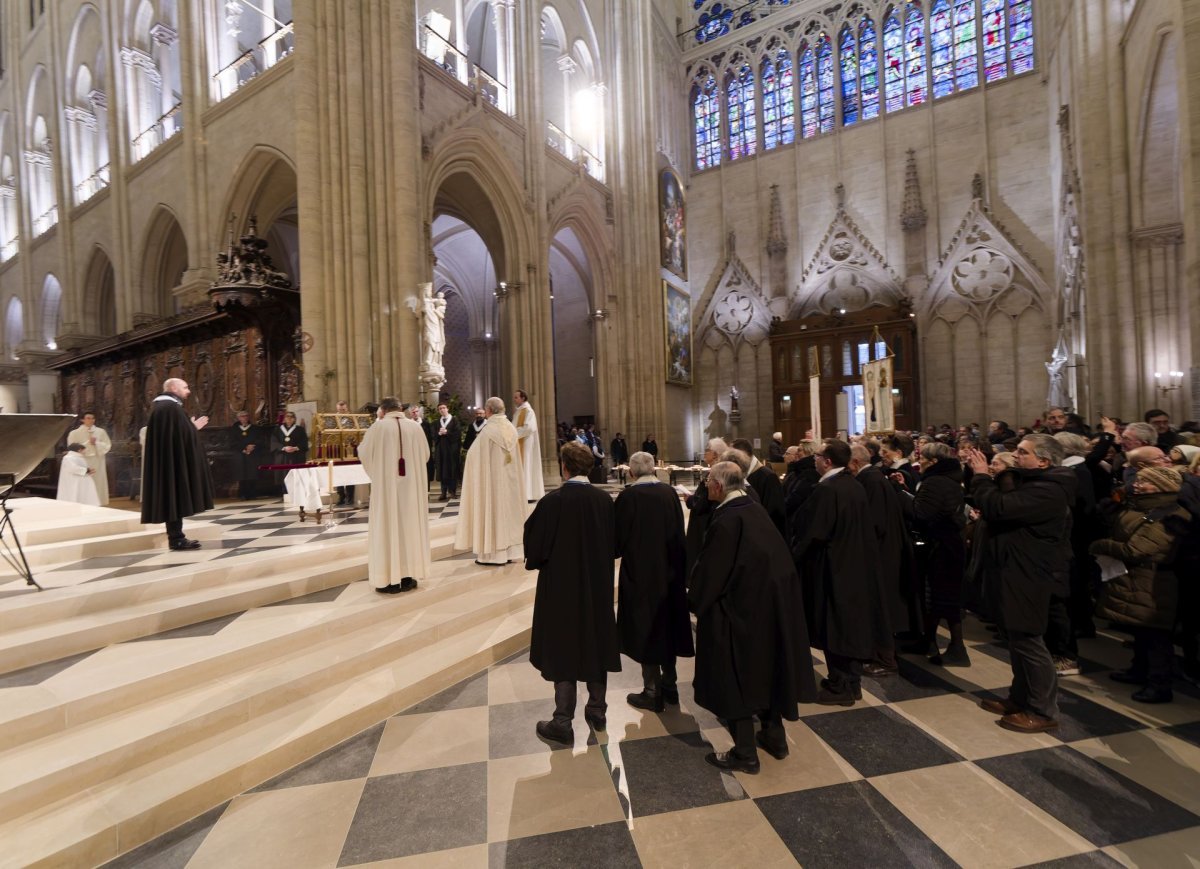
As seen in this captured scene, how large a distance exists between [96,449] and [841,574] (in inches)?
409

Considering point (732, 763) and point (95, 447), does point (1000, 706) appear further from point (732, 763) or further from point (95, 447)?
point (95, 447)

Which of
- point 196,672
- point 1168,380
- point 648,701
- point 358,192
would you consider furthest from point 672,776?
point 1168,380

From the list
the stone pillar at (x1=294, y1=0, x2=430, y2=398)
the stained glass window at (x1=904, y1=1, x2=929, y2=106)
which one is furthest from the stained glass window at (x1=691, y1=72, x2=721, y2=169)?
the stone pillar at (x1=294, y1=0, x2=430, y2=398)

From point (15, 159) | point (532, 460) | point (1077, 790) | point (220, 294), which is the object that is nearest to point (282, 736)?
point (1077, 790)

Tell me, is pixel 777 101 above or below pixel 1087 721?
above

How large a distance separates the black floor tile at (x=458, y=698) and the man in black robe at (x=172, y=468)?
320cm

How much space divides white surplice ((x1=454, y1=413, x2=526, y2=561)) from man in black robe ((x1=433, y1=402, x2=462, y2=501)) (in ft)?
12.7

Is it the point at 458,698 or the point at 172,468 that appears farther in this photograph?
the point at 172,468

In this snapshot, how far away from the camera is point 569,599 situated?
298 centimetres

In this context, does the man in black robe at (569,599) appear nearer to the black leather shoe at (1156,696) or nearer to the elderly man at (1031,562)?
the elderly man at (1031,562)

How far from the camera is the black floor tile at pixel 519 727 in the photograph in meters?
2.96

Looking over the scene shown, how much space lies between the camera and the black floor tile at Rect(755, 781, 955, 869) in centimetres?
214

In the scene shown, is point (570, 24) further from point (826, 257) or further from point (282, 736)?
point (282, 736)

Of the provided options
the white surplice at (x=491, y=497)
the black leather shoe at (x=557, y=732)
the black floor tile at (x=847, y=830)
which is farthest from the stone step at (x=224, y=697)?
the black floor tile at (x=847, y=830)
